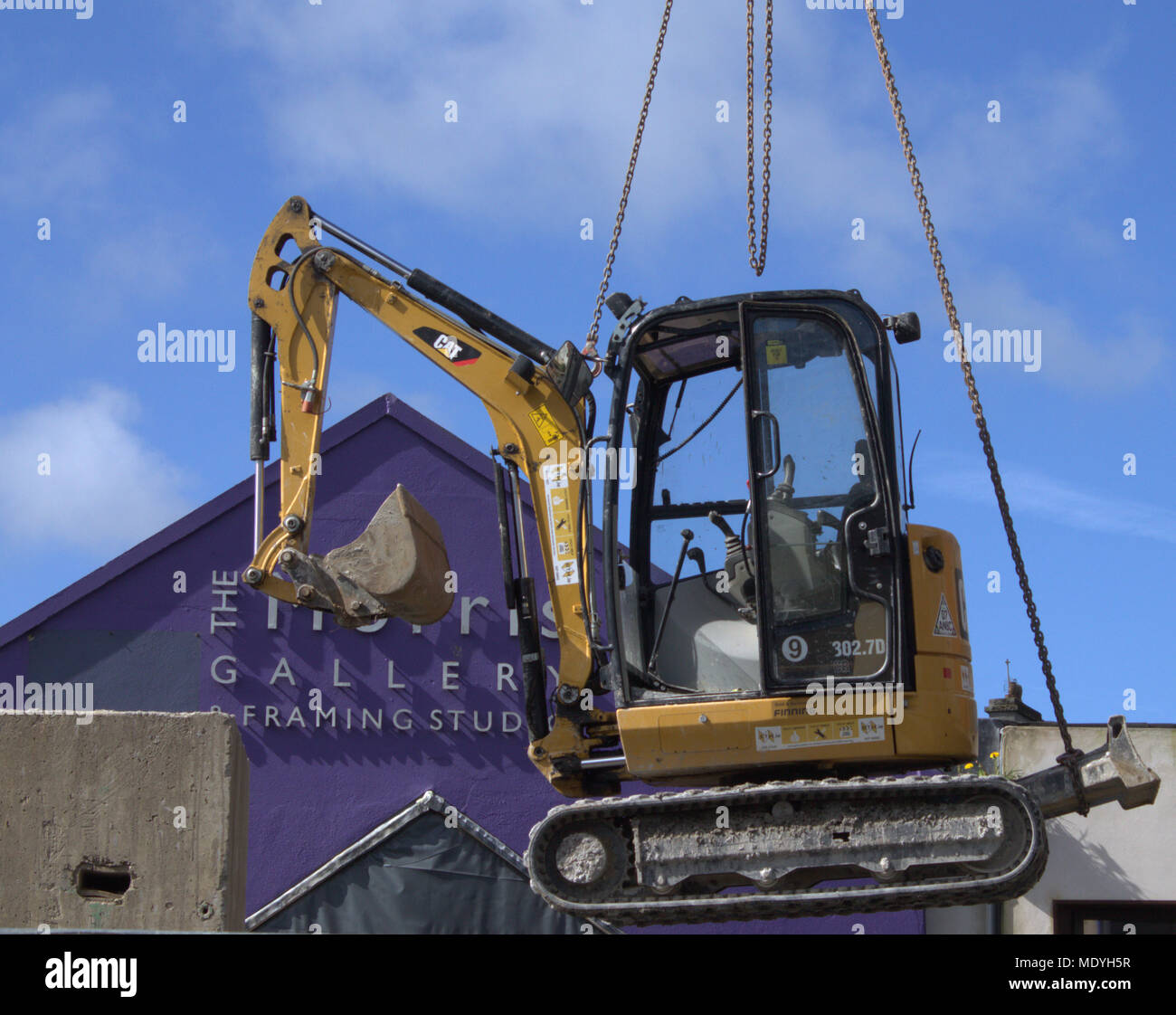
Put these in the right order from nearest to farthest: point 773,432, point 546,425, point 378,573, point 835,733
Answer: point 835,733 < point 773,432 < point 378,573 < point 546,425

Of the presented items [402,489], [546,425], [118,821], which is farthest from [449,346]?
[118,821]

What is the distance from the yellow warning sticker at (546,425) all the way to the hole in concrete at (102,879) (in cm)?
374

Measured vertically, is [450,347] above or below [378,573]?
above

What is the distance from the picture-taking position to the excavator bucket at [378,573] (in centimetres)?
844

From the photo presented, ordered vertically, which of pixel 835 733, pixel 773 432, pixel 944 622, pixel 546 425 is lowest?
pixel 835 733

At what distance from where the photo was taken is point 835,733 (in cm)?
729

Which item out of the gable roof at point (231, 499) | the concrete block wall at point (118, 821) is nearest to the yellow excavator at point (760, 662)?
the concrete block wall at point (118, 821)

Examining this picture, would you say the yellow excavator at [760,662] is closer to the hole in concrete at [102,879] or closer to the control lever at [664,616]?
the control lever at [664,616]

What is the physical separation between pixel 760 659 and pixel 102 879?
11.3ft

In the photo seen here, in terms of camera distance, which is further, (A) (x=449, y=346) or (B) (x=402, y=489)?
(A) (x=449, y=346)

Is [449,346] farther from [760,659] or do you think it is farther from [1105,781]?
[1105,781]

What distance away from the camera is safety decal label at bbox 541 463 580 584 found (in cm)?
877

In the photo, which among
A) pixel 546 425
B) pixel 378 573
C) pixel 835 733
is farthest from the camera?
pixel 546 425
